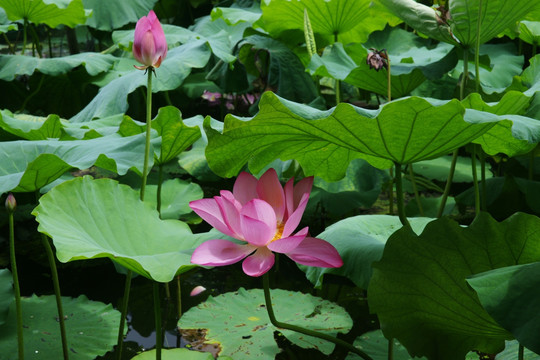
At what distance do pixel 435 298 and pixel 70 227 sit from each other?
0.56 metres

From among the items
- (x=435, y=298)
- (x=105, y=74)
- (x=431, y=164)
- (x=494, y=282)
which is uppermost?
(x=494, y=282)

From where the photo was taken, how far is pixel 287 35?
8.00 feet

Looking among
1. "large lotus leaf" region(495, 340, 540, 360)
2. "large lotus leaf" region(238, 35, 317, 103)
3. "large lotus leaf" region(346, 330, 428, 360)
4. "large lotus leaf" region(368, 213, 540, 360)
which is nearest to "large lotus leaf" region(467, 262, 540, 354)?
"large lotus leaf" region(368, 213, 540, 360)

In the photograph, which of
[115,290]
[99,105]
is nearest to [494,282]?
[115,290]

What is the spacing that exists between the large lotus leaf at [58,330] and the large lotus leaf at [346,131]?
1.61 feet

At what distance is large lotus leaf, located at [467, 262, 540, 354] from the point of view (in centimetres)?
66

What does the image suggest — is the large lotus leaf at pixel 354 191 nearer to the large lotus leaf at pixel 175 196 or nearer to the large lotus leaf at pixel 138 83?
the large lotus leaf at pixel 175 196

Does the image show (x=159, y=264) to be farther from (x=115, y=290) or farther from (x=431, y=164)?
(x=431, y=164)

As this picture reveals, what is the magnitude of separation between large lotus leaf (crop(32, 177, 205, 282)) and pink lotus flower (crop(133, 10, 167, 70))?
0.23 m

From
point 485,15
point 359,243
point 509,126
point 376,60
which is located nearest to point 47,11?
point 376,60

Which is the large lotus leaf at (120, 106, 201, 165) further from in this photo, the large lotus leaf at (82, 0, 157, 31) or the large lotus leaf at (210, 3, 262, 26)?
the large lotus leaf at (82, 0, 157, 31)

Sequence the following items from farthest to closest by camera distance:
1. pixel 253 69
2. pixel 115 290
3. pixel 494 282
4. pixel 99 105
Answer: pixel 253 69 → pixel 99 105 → pixel 115 290 → pixel 494 282

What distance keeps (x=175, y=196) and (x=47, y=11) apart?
133 cm

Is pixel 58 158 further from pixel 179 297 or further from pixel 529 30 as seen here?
pixel 529 30
